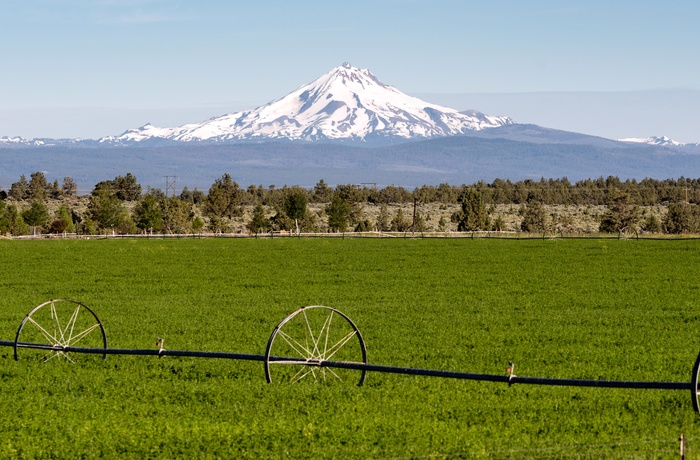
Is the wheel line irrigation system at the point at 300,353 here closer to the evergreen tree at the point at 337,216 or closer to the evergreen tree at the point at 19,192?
the evergreen tree at the point at 337,216


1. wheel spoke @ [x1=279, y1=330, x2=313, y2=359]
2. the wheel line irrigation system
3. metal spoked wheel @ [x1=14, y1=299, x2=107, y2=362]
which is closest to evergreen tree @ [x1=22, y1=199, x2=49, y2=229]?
metal spoked wheel @ [x1=14, y1=299, x2=107, y2=362]

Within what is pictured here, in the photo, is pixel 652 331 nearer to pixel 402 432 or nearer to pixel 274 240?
pixel 402 432

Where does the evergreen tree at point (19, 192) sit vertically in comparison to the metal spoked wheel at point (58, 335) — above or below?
above

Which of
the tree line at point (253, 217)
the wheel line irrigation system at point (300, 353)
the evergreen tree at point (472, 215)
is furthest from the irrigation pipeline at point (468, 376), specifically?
the evergreen tree at point (472, 215)

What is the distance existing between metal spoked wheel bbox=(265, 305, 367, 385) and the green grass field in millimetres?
389

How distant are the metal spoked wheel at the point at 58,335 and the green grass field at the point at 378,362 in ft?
1.40

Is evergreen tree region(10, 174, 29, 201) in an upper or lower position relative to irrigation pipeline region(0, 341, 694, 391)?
upper

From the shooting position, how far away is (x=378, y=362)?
19.6m

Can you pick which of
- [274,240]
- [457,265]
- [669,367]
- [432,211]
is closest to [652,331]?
[669,367]

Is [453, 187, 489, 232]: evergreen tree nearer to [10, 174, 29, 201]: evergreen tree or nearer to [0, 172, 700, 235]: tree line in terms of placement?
[0, 172, 700, 235]: tree line

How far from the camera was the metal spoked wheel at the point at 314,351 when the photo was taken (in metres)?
15.1

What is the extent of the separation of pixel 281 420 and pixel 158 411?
6.27 ft

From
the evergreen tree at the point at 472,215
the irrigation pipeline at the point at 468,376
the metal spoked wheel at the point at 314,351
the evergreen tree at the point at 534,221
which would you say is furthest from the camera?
the evergreen tree at the point at 534,221

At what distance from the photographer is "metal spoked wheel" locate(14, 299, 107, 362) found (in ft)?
58.7
